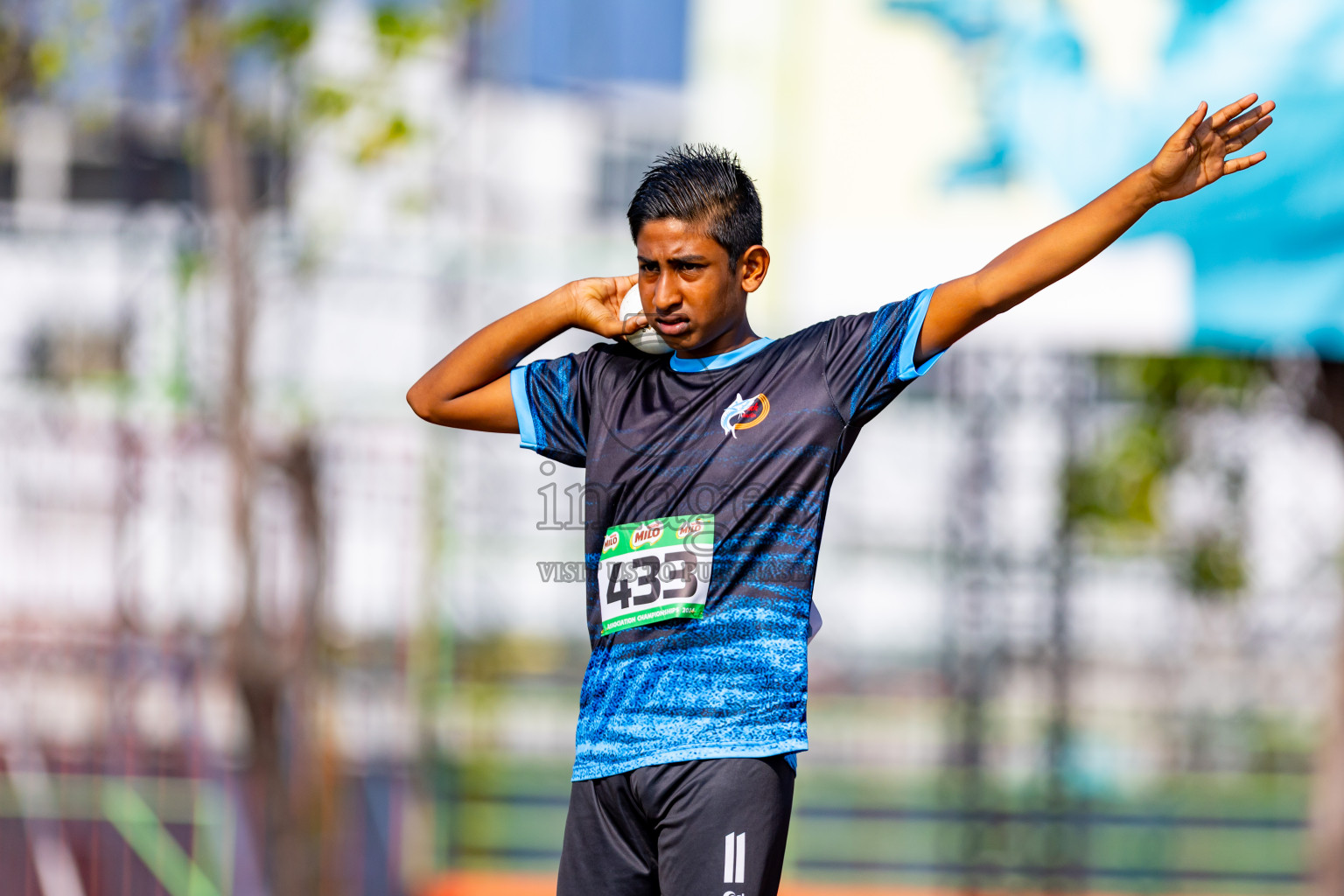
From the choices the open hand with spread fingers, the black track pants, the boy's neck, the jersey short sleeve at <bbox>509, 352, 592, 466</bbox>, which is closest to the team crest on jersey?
the boy's neck

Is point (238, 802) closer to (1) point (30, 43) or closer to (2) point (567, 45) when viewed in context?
(1) point (30, 43)

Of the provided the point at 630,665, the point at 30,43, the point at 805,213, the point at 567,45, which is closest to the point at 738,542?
the point at 630,665

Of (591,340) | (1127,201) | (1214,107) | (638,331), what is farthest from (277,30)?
(1127,201)

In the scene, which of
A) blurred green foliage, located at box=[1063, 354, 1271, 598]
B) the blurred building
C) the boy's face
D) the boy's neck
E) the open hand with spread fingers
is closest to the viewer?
the open hand with spread fingers

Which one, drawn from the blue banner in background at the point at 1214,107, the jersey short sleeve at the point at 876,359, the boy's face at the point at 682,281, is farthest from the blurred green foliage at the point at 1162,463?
the boy's face at the point at 682,281

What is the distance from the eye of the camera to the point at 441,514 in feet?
22.3

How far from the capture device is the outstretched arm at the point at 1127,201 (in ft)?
6.00

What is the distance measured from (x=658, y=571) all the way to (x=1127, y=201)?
0.79 m

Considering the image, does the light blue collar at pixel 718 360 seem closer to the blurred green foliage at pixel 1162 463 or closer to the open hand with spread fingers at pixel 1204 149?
the open hand with spread fingers at pixel 1204 149

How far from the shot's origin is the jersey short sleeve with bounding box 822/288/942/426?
198 cm

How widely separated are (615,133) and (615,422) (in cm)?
968

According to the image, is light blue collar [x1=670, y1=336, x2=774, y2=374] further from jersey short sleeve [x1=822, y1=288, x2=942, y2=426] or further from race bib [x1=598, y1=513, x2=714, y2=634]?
race bib [x1=598, y1=513, x2=714, y2=634]

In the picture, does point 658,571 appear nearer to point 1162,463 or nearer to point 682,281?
point 682,281

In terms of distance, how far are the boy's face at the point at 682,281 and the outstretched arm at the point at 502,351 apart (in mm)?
76
